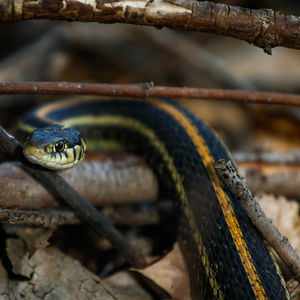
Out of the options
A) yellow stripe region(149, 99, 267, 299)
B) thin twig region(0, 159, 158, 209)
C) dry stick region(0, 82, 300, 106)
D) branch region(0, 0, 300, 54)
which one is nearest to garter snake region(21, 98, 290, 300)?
yellow stripe region(149, 99, 267, 299)

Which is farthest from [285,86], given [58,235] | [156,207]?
[58,235]

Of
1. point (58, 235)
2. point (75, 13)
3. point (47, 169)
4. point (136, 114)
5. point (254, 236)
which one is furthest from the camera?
point (136, 114)

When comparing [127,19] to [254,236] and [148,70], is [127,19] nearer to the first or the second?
[254,236]

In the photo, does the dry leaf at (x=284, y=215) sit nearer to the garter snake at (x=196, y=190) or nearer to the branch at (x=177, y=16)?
the garter snake at (x=196, y=190)

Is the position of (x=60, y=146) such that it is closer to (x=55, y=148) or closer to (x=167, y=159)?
(x=55, y=148)

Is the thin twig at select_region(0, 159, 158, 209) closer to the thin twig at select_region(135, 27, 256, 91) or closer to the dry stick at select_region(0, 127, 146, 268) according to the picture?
the dry stick at select_region(0, 127, 146, 268)
